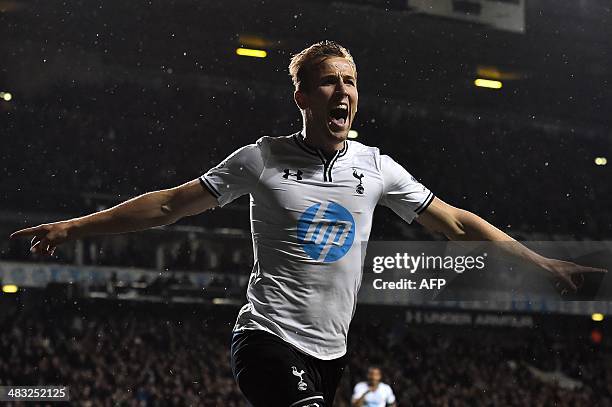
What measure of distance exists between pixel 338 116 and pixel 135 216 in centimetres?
65

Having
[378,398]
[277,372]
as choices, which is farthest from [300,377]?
[378,398]

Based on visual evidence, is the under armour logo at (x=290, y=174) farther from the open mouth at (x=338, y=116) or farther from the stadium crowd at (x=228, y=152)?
the stadium crowd at (x=228, y=152)

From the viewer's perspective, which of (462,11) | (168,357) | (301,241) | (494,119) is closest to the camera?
(301,241)

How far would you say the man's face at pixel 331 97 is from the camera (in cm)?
253

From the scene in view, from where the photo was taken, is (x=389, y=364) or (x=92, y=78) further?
(x=389, y=364)

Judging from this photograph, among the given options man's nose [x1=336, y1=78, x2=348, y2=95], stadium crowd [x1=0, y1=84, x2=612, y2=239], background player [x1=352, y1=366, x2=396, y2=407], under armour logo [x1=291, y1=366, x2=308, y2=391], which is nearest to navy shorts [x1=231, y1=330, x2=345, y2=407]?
under armour logo [x1=291, y1=366, x2=308, y2=391]

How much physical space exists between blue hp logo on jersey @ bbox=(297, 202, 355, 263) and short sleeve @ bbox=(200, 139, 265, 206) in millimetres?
196

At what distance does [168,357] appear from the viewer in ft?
38.7

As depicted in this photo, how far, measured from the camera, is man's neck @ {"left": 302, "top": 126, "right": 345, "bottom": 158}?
8.35ft

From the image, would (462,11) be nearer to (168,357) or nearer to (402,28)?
(402,28)

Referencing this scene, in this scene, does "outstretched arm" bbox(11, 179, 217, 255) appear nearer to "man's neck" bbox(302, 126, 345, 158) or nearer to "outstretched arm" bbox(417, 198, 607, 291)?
"man's neck" bbox(302, 126, 345, 158)

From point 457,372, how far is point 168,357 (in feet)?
13.6

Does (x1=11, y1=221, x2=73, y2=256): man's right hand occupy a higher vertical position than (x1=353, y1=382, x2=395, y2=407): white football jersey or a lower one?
higher

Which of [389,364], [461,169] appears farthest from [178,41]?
[389,364]
